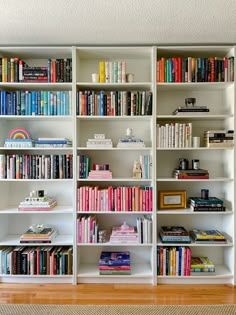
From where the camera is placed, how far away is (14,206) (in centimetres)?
279

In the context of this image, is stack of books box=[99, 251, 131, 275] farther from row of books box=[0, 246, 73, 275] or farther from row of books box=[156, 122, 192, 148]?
row of books box=[156, 122, 192, 148]

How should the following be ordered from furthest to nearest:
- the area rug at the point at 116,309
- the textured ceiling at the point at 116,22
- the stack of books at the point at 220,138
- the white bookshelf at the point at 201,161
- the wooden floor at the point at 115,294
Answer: the white bookshelf at the point at 201,161
the stack of books at the point at 220,138
the wooden floor at the point at 115,294
the area rug at the point at 116,309
the textured ceiling at the point at 116,22

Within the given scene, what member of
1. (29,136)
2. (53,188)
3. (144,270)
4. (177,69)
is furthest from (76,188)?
(177,69)

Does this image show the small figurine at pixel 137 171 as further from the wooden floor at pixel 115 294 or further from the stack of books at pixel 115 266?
the wooden floor at pixel 115 294

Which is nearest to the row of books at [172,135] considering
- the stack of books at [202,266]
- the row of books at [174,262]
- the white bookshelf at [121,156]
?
the white bookshelf at [121,156]

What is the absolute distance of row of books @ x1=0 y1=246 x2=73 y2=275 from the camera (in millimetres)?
2516

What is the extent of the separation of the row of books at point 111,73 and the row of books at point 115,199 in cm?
107

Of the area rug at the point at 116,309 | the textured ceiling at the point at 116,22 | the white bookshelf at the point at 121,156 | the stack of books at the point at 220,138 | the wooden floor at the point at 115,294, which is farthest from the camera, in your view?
the white bookshelf at the point at 121,156

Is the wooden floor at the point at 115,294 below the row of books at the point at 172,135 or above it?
below

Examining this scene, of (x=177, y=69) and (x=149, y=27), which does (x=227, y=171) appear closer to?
(x=177, y=69)

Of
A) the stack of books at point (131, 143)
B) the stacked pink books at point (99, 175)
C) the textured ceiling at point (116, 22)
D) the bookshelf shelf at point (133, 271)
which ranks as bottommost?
the bookshelf shelf at point (133, 271)

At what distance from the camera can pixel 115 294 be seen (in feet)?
7.72

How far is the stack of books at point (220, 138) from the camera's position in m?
2.48

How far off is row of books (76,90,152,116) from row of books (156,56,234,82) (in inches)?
10.8
